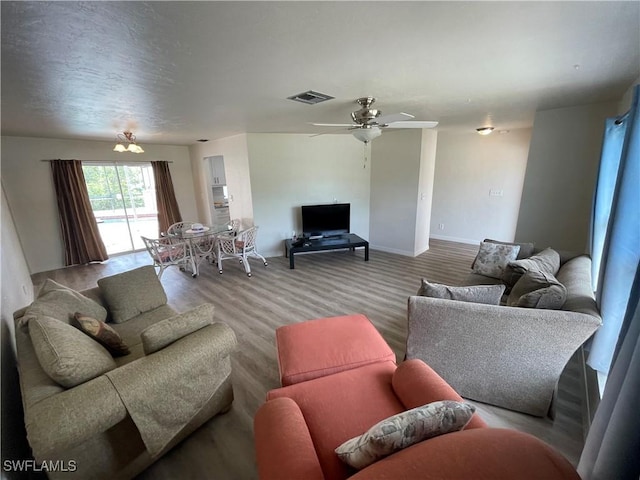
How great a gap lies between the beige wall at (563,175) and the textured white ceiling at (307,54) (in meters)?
0.33

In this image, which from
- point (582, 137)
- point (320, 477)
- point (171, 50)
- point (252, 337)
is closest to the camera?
point (320, 477)

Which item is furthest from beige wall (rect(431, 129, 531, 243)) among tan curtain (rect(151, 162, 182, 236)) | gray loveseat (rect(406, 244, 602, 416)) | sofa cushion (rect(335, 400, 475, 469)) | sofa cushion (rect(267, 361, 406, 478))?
tan curtain (rect(151, 162, 182, 236))

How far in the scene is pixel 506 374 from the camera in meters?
1.75

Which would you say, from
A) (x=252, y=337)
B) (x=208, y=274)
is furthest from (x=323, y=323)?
(x=208, y=274)

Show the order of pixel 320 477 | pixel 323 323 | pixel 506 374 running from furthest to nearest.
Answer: pixel 323 323 < pixel 506 374 < pixel 320 477

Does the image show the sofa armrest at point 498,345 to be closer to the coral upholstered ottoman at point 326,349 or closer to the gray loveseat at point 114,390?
the coral upholstered ottoman at point 326,349

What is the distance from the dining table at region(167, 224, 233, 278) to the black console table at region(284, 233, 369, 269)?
124 cm

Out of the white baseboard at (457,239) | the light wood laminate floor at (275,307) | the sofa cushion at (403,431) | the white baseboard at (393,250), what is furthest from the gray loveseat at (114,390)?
the white baseboard at (457,239)

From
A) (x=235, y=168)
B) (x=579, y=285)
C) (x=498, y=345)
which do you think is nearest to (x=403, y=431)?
(x=498, y=345)

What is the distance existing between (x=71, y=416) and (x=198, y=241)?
12.2 feet

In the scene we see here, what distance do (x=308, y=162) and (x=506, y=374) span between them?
4.53 metres

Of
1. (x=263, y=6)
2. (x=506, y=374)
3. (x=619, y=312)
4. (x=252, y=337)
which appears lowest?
(x=252, y=337)

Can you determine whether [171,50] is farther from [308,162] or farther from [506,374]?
[308,162]

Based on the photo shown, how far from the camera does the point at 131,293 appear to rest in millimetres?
2355
